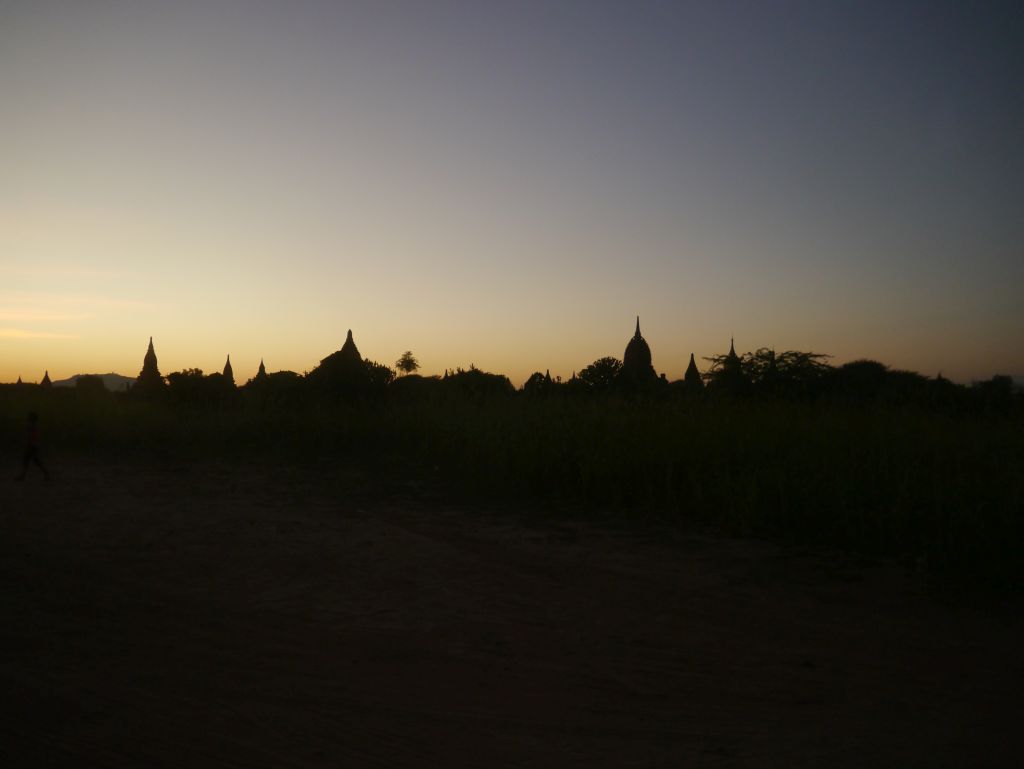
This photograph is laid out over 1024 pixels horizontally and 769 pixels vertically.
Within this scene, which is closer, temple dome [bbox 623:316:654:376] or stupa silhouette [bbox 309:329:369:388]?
stupa silhouette [bbox 309:329:369:388]

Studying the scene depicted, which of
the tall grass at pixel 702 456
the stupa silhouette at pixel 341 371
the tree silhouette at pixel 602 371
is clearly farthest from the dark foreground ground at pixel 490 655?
the tree silhouette at pixel 602 371

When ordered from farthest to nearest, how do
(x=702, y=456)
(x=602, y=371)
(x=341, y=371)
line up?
(x=602, y=371) < (x=341, y=371) < (x=702, y=456)

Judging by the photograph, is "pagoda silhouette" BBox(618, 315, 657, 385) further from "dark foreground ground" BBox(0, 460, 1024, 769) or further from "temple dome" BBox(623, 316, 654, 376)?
"dark foreground ground" BBox(0, 460, 1024, 769)

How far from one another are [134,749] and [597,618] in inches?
106

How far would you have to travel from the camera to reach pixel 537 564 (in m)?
6.09

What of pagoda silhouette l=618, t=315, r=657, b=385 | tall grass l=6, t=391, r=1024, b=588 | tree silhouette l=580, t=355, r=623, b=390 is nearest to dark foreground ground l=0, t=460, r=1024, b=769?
tall grass l=6, t=391, r=1024, b=588

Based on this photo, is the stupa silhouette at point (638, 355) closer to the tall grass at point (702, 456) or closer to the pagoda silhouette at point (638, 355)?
the pagoda silhouette at point (638, 355)

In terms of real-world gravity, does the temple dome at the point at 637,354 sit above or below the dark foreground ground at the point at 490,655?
above

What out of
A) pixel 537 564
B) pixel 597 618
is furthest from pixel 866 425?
pixel 597 618

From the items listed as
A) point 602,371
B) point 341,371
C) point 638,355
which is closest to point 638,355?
point 638,355

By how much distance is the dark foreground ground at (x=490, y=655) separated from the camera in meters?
3.04

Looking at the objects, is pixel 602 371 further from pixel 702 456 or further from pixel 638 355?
pixel 702 456

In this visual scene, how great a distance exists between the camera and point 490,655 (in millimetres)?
4078

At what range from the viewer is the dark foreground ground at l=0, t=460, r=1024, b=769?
3.04 metres
